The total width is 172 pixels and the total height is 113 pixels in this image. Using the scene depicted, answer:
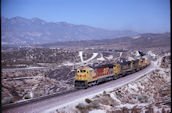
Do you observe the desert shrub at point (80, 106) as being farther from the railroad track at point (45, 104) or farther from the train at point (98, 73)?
the train at point (98, 73)

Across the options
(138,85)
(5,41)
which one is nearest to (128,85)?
(138,85)

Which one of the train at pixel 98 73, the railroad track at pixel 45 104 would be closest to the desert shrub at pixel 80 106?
the railroad track at pixel 45 104

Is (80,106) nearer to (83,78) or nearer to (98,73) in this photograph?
(83,78)

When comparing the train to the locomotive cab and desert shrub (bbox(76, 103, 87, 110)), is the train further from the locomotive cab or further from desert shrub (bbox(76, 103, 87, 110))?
desert shrub (bbox(76, 103, 87, 110))

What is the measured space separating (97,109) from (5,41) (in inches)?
7599

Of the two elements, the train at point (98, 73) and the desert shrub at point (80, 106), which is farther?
the train at point (98, 73)

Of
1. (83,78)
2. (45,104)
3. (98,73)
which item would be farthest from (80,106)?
(98,73)

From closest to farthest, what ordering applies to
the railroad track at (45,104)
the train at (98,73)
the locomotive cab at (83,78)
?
the railroad track at (45,104), the locomotive cab at (83,78), the train at (98,73)

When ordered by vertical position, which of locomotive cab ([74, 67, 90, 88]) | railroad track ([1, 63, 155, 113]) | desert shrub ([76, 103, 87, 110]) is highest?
locomotive cab ([74, 67, 90, 88])

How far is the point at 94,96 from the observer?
78.1 ft

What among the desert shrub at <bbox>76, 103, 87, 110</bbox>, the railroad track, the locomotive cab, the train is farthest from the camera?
the train

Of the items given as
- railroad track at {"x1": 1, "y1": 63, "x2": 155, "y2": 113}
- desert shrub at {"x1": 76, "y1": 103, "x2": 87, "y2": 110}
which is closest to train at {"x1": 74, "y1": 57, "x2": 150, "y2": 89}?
railroad track at {"x1": 1, "y1": 63, "x2": 155, "y2": 113}

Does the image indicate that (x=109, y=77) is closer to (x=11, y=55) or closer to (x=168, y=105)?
(x=168, y=105)

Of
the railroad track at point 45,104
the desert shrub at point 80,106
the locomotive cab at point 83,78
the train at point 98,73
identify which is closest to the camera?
the railroad track at point 45,104
